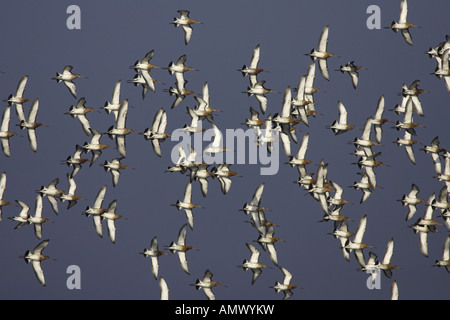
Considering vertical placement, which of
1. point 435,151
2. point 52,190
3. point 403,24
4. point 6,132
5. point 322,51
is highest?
point 403,24

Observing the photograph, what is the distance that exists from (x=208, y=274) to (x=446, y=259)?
792 centimetres

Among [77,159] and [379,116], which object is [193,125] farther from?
[379,116]

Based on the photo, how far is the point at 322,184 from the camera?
28516mm

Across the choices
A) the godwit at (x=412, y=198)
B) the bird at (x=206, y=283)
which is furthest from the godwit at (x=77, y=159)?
the godwit at (x=412, y=198)

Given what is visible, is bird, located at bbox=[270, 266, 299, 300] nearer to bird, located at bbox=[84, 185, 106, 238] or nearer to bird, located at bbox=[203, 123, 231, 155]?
bird, located at bbox=[203, 123, 231, 155]

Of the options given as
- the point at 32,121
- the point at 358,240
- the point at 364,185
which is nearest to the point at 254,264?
the point at 358,240

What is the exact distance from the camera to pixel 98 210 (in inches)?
1113

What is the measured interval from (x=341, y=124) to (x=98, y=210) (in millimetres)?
8531

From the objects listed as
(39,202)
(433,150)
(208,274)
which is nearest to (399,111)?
(433,150)

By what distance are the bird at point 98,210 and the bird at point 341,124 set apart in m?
7.91

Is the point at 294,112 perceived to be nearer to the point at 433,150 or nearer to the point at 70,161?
the point at 433,150

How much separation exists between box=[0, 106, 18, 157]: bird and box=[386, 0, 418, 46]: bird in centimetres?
1302

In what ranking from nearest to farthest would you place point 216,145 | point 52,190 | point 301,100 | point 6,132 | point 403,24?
point 52,190, point 6,132, point 301,100, point 403,24, point 216,145

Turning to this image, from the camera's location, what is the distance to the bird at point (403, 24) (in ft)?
93.4
